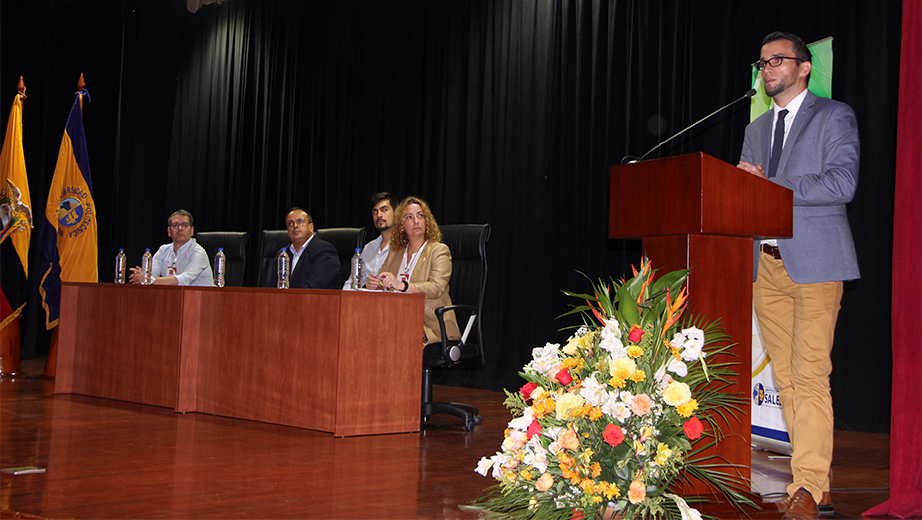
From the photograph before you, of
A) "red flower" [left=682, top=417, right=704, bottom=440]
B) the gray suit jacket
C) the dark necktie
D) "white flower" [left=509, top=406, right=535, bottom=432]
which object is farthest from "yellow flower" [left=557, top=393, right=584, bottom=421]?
the dark necktie

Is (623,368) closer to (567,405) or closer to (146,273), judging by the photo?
(567,405)

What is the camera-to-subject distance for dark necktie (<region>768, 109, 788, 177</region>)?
247 centimetres

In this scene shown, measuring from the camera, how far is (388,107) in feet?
21.7

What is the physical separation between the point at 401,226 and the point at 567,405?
9.25 ft

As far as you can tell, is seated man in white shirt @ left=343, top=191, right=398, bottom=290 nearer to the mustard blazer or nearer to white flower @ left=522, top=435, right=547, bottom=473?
the mustard blazer

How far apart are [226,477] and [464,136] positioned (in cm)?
390

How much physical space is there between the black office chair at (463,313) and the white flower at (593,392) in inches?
83.2

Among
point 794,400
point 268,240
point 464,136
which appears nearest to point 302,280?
point 268,240

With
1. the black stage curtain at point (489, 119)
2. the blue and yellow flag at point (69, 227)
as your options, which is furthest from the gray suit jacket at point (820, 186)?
the blue and yellow flag at point (69, 227)

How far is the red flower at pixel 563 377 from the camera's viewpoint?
1.75 m

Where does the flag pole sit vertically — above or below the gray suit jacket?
below

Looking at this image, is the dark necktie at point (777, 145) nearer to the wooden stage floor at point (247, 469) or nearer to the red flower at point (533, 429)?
the wooden stage floor at point (247, 469)

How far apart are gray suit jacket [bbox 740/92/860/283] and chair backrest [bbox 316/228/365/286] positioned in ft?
9.17

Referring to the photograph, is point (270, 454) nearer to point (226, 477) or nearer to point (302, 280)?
point (226, 477)
